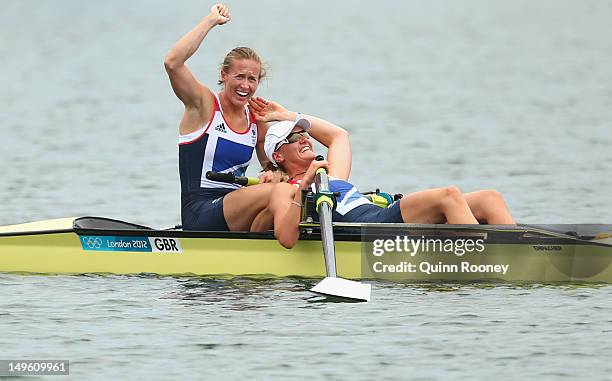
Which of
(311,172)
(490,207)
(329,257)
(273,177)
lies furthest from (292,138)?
(490,207)

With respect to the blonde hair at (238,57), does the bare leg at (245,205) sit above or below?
below

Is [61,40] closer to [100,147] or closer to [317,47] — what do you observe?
[317,47]

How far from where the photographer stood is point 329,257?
1225 centimetres

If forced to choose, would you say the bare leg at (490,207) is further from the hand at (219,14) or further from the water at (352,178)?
the hand at (219,14)

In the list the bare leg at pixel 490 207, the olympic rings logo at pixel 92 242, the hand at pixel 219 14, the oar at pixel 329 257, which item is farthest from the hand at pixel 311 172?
the olympic rings logo at pixel 92 242

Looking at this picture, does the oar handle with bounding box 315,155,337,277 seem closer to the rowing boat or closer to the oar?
the oar

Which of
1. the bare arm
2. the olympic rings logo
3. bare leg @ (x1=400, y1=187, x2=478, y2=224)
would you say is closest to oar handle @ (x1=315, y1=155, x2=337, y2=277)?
bare leg @ (x1=400, y1=187, x2=478, y2=224)

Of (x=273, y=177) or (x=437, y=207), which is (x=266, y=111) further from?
(x=437, y=207)

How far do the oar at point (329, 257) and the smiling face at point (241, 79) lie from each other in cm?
97

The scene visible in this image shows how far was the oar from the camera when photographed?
39.7ft

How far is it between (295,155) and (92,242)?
6.12 feet

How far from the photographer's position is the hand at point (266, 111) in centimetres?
1308

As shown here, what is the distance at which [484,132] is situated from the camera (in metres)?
27.9

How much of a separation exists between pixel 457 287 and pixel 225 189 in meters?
2.09
